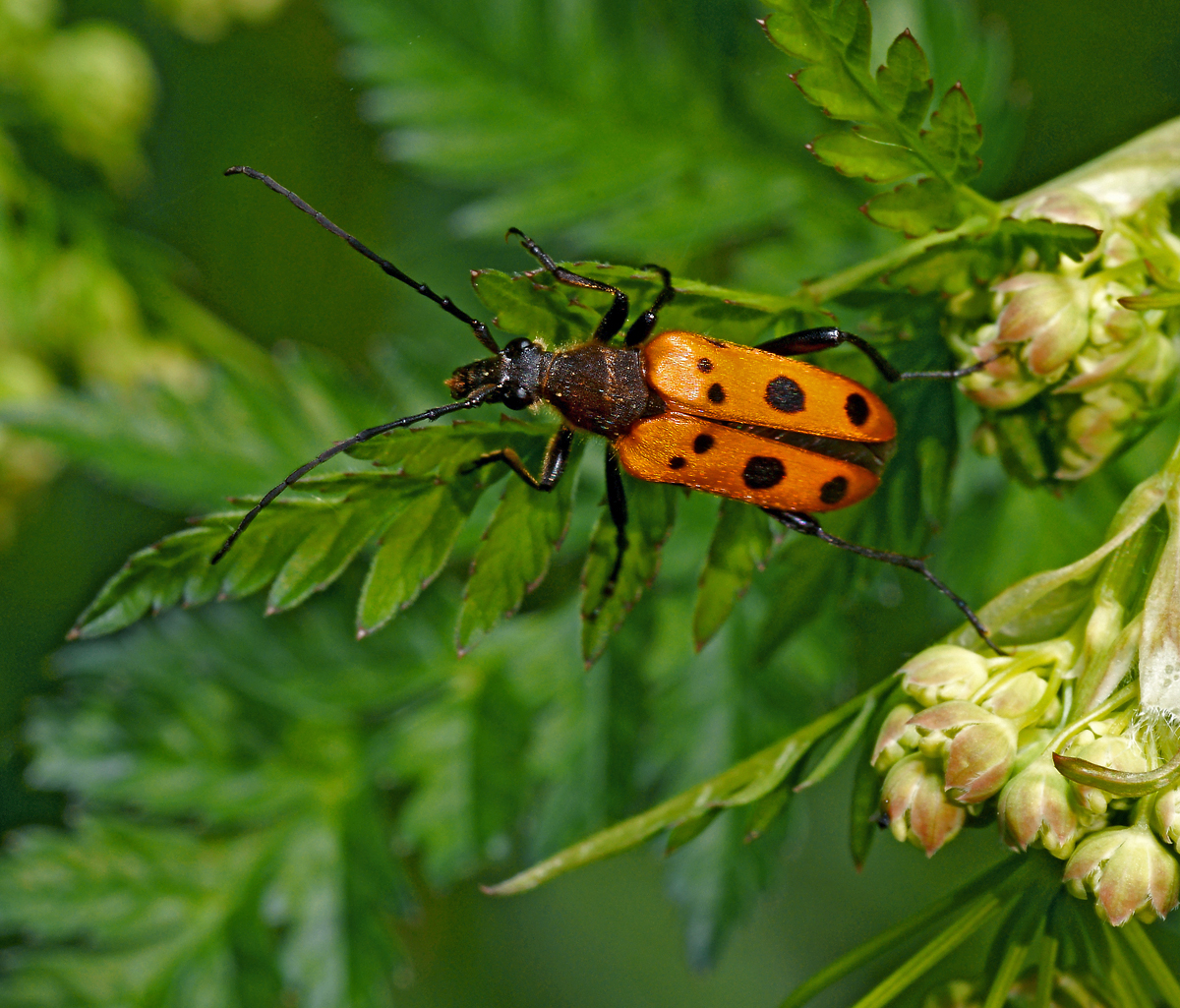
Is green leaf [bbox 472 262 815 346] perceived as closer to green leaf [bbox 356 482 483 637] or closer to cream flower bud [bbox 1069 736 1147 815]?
green leaf [bbox 356 482 483 637]

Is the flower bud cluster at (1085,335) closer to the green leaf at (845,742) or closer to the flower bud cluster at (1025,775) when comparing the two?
the flower bud cluster at (1025,775)

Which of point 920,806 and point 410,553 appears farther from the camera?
point 410,553

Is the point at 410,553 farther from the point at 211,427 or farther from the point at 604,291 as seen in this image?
the point at 211,427

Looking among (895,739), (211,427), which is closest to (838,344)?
(895,739)

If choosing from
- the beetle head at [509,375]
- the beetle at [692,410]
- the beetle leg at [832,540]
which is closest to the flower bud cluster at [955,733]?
the beetle at [692,410]

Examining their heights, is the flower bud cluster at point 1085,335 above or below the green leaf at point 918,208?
below

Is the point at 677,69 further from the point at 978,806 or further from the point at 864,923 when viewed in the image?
the point at 864,923

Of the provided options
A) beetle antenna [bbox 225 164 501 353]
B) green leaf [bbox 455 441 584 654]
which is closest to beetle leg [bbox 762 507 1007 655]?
green leaf [bbox 455 441 584 654]
